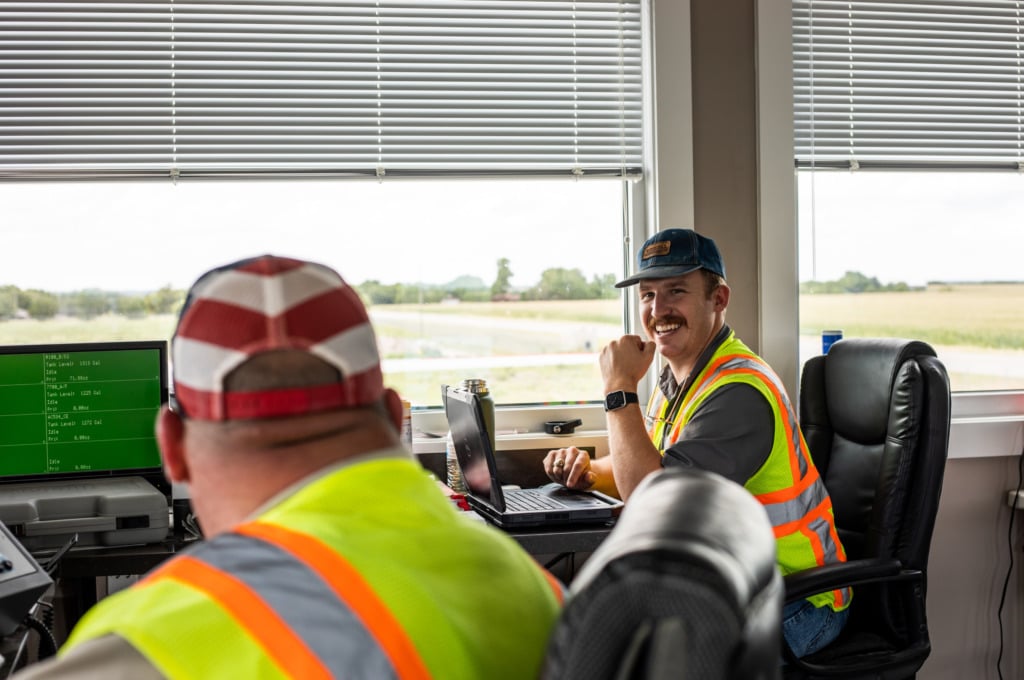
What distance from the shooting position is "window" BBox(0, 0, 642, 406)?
2727 mm

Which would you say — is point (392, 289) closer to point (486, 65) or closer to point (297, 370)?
point (486, 65)

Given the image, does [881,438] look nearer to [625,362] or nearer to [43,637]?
[625,362]

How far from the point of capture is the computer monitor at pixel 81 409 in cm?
229

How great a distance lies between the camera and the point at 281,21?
278 cm

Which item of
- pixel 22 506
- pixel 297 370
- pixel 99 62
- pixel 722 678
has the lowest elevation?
pixel 22 506

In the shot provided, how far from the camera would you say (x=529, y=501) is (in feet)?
7.79

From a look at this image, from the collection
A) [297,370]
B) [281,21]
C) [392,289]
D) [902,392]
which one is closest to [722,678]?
[297,370]

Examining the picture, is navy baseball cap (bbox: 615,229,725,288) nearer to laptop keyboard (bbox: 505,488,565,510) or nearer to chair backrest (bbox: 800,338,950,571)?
chair backrest (bbox: 800,338,950,571)

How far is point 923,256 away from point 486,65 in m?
1.57

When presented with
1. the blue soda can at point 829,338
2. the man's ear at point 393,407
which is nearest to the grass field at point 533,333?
the blue soda can at point 829,338

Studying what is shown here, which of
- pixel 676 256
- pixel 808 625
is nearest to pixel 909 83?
pixel 676 256

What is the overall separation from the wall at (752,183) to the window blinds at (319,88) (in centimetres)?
14

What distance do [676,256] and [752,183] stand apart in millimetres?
565

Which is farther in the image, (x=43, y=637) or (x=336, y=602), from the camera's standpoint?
(x=43, y=637)
